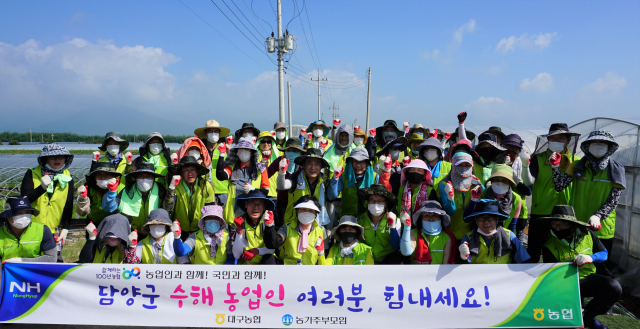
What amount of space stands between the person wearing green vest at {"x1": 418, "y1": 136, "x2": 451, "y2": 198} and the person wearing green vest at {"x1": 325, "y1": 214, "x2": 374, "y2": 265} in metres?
1.52

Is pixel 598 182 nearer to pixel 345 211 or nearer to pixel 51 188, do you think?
pixel 345 211

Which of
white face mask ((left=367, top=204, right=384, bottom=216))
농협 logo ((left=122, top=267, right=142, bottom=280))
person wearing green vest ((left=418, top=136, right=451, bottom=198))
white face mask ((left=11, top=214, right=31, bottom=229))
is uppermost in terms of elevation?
person wearing green vest ((left=418, top=136, right=451, bottom=198))

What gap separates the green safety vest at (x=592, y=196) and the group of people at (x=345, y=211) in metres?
0.02

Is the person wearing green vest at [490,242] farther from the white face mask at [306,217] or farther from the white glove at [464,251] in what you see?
the white face mask at [306,217]

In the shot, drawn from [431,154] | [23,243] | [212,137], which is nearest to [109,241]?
[23,243]

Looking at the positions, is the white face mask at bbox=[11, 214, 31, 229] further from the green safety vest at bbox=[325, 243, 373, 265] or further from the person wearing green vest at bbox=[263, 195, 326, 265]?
the green safety vest at bbox=[325, 243, 373, 265]

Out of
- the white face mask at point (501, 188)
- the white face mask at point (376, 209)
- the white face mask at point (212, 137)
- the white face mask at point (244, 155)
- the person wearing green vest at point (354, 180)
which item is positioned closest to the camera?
the white face mask at point (376, 209)

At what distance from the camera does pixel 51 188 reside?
5535 millimetres

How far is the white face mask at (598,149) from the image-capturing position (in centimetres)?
534

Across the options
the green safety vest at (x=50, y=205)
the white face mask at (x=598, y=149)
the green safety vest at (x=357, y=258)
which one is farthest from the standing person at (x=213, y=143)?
the white face mask at (x=598, y=149)

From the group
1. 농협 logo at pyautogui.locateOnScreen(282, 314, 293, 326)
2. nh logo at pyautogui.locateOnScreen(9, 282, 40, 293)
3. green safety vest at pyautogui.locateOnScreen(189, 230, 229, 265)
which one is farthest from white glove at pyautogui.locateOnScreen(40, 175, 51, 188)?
농협 logo at pyautogui.locateOnScreen(282, 314, 293, 326)

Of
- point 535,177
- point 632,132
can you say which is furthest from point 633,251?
point 535,177

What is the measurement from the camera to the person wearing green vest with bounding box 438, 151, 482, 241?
5230 mm

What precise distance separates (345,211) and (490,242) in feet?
7.43
